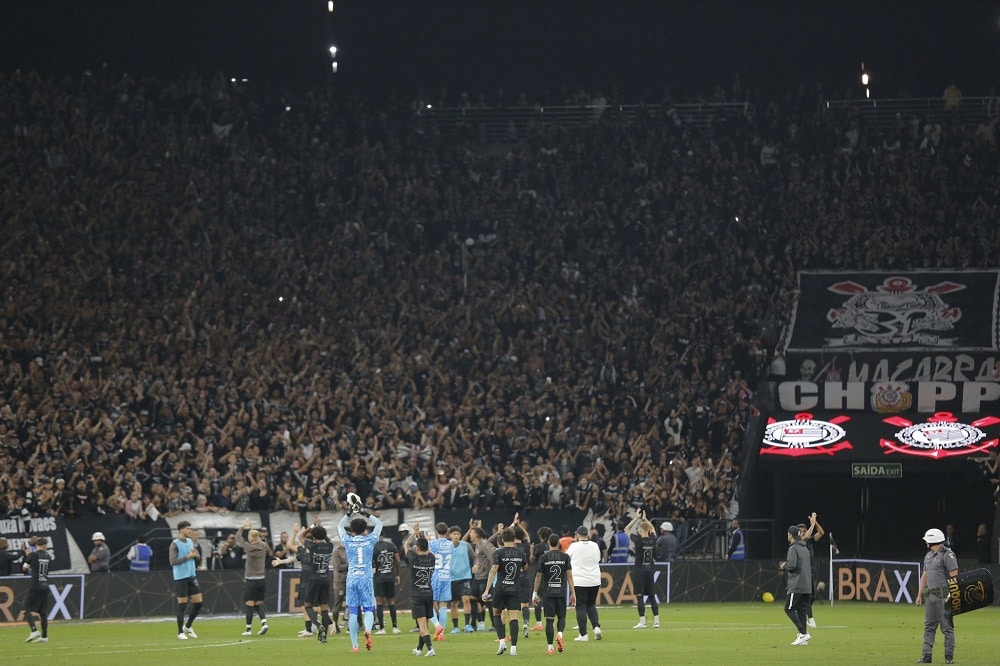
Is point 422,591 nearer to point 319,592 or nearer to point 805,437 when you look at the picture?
point 319,592

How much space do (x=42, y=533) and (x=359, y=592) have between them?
1478 centimetres

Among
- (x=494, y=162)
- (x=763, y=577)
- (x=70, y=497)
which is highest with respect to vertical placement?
(x=494, y=162)

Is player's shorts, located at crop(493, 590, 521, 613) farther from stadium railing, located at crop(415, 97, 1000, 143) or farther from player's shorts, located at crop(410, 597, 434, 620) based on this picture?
stadium railing, located at crop(415, 97, 1000, 143)

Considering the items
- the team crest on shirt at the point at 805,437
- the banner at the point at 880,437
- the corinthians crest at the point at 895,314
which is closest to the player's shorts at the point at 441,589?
the banner at the point at 880,437

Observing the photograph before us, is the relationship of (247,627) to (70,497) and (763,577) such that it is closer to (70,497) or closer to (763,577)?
(70,497)

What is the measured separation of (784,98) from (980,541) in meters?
20.5

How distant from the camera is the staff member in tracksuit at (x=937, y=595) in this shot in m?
22.6

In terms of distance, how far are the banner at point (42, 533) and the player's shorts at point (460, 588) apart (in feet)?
37.5

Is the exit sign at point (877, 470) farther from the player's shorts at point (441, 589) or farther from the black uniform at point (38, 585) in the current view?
the black uniform at point (38, 585)

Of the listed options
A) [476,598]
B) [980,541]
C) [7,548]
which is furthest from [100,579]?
[980,541]

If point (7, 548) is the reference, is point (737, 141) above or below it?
above

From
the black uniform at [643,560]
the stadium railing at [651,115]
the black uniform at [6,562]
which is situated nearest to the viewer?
the black uniform at [643,560]

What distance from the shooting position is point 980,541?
40969 millimetres

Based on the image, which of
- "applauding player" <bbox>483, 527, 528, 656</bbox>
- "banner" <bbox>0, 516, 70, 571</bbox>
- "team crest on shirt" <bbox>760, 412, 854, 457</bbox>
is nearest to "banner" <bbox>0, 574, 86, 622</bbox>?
"banner" <bbox>0, 516, 70, 571</bbox>
